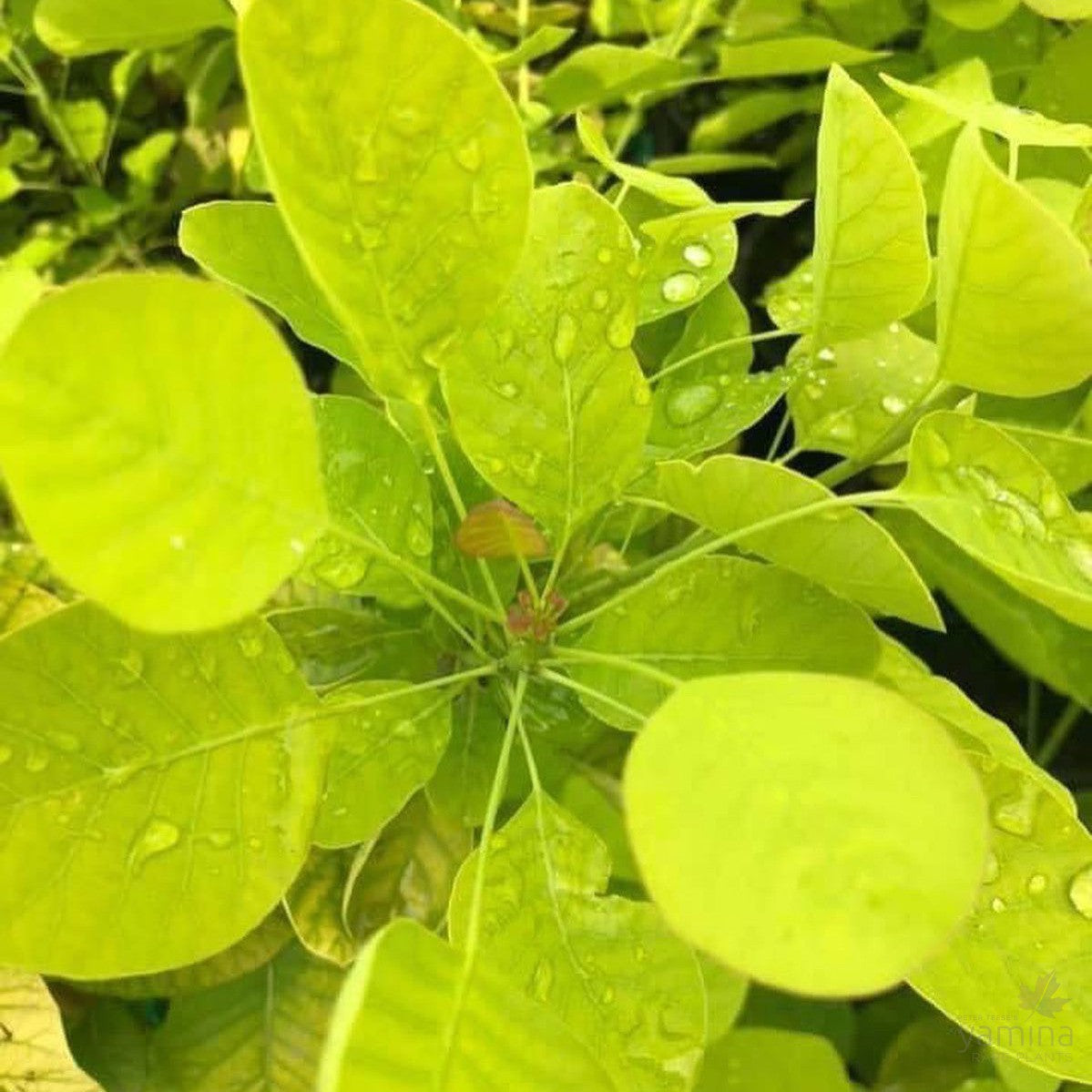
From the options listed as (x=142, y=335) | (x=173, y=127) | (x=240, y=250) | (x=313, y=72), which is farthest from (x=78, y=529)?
(x=173, y=127)

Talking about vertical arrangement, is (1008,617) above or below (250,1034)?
above

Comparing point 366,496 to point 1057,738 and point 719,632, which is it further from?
point 1057,738

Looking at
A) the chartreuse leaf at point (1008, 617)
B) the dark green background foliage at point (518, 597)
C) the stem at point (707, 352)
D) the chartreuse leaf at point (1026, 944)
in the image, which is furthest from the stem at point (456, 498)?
the chartreuse leaf at point (1008, 617)

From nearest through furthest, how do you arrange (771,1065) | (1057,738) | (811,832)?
(811,832)
(771,1065)
(1057,738)

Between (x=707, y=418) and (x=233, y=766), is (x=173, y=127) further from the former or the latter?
(x=233, y=766)

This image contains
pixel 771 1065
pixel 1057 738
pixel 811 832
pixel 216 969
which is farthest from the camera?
pixel 1057 738

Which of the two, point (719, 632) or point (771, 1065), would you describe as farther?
point (771, 1065)

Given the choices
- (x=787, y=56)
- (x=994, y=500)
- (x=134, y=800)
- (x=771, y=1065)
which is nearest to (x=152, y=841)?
(x=134, y=800)
